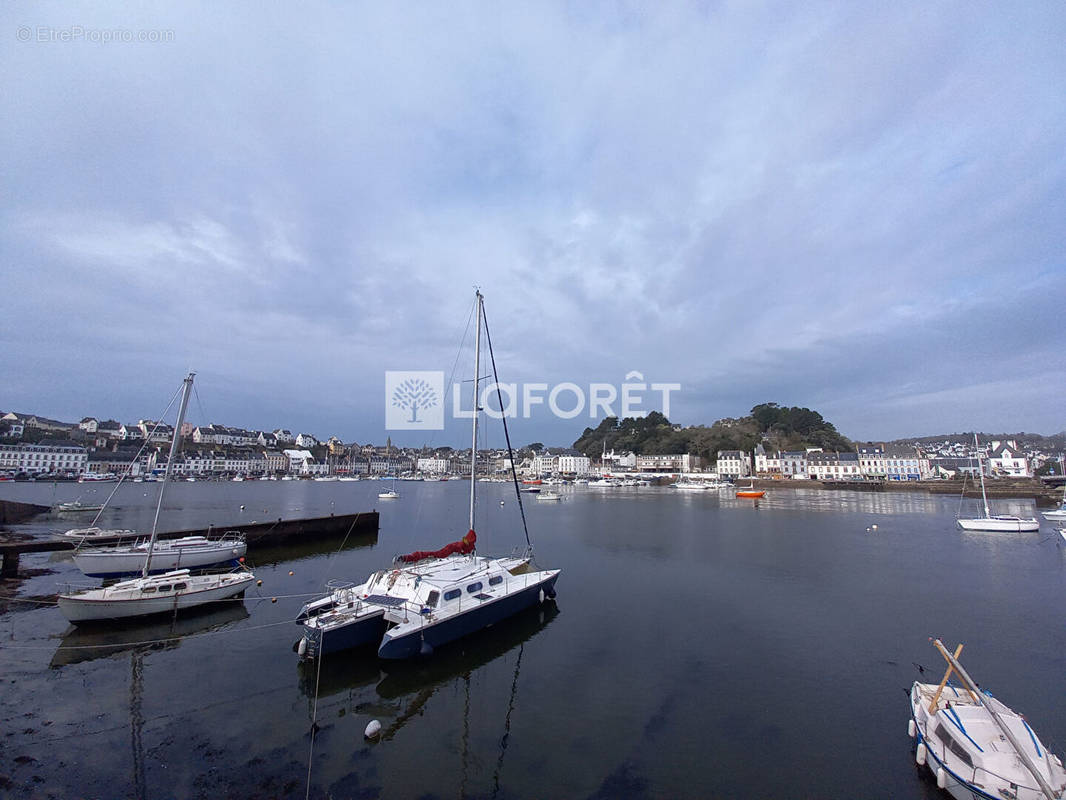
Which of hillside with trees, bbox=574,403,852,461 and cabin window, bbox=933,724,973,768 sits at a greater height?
hillside with trees, bbox=574,403,852,461

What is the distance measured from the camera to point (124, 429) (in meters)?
136

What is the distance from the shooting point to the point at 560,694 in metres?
11.4

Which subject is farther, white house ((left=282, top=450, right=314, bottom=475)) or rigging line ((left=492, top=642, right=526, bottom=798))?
white house ((left=282, top=450, right=314, bottom=475))

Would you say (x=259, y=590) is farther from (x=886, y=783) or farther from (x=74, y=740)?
(x=886, y=783)

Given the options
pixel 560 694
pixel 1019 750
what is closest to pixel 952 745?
pixel 1019 750

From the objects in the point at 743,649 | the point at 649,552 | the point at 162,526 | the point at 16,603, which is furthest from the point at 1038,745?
the point at 162,526

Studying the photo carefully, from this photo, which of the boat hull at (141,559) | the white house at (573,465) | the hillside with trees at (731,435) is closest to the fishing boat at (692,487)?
the hillside with trees at (731,435)

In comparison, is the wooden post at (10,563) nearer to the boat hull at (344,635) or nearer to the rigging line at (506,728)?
the boat hull at (344,635)

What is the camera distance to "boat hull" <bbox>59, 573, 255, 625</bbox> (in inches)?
556

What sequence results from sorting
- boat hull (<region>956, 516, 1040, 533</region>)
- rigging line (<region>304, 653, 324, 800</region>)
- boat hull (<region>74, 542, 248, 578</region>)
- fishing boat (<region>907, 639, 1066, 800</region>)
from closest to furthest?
fishing boat (<region>907, 639, 1066, 800</region>), rigging line (<region>304, 653, 324, 800</region>), boat hull (<region>74, 542, 248, 578</region>), boat hull (<region>956, 516, 1040, 533</region>)

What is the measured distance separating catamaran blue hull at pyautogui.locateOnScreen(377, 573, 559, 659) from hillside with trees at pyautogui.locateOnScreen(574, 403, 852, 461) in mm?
124556

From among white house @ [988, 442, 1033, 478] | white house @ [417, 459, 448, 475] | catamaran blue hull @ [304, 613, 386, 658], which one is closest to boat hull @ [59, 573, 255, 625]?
catamaran blue hull @ [304, 613, 386, 658]

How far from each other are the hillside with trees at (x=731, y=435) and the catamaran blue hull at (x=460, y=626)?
409 ft

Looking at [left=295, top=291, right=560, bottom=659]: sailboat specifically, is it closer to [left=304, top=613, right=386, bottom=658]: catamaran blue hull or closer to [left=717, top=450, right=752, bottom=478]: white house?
[left=304, top=613, right=386, bottom=658]: catamaran blue hull
